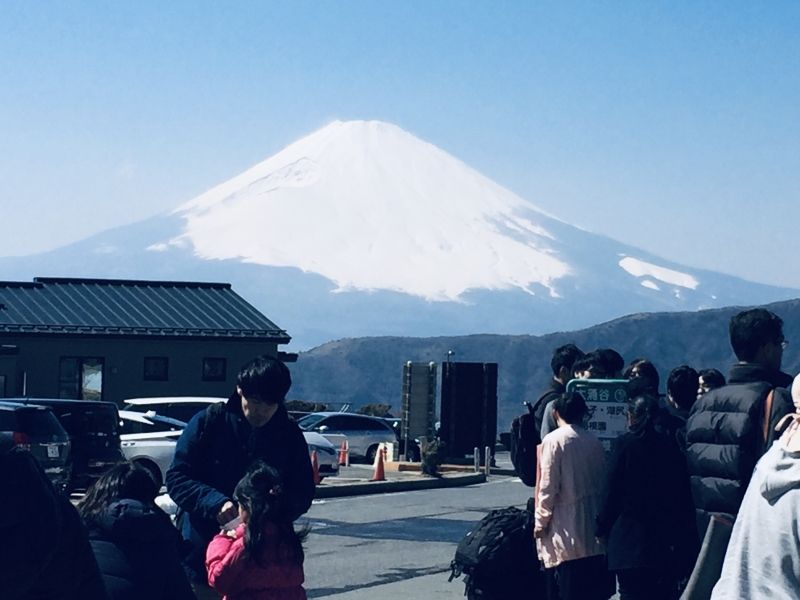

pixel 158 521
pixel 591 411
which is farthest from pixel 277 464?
pixel 591 411

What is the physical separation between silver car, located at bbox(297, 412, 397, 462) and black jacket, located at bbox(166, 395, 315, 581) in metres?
28.3

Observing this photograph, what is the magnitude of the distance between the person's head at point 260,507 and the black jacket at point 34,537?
219 cm

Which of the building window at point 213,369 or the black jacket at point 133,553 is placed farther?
the building window at point 213,369

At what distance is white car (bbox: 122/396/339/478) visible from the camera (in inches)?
1069

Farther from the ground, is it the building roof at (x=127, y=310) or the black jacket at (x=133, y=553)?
the building roof at (x=127, y=310)

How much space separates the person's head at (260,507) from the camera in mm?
6434

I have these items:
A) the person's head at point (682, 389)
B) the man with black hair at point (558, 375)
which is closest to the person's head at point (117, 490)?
the man with black hair at point (558, 375)

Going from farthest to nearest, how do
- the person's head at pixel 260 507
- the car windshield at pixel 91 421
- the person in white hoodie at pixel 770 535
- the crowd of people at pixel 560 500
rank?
the car windshield at pixel 91 421, the person's head at pixel 260 507, the person in white hoodie at pixel 770 535, the crowd of people at pixel 560 500

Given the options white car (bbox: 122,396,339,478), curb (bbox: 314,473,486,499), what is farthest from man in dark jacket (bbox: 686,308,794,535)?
white car (bbox: 122,396,339,478)

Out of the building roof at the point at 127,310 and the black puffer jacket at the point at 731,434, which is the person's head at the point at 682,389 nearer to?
the black puffer jacket at the point at 731,434

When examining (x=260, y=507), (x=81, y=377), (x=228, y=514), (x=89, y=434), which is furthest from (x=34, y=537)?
(x=81, y=377)

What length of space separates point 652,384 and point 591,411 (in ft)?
1.53

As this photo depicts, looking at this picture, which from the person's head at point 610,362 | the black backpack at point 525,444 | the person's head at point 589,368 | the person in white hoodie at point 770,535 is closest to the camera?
the person in white hoodie at point 770,535

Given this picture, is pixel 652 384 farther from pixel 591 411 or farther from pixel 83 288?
pixel 83 288
